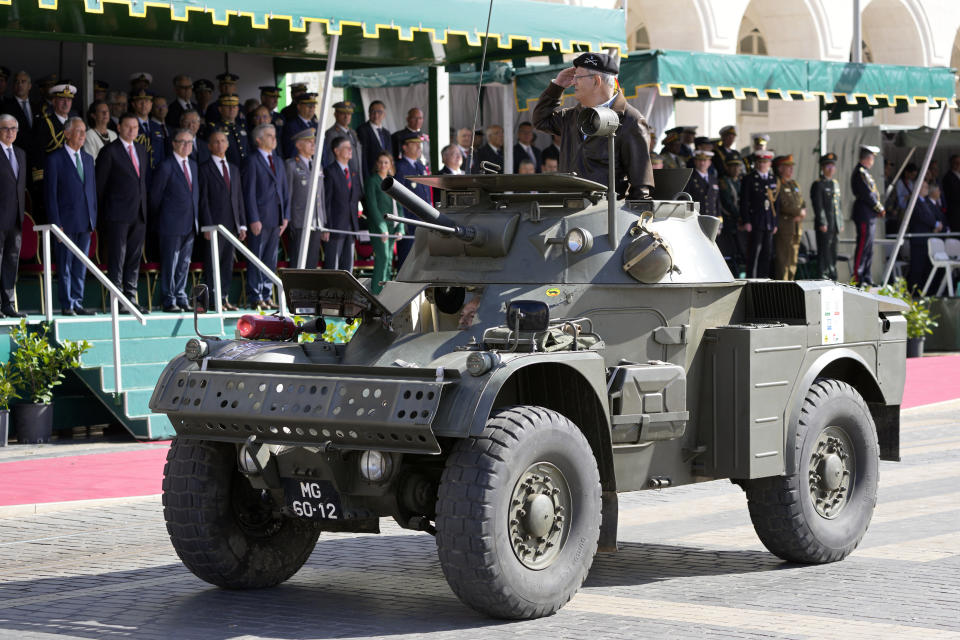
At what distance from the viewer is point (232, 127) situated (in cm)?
1980

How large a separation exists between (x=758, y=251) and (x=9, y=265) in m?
11.8

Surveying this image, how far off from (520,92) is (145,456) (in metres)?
10.4

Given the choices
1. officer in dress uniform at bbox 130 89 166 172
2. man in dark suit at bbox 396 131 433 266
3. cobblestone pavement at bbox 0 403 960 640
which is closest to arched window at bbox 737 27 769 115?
man in dark suit at bbox 396 131 433 266

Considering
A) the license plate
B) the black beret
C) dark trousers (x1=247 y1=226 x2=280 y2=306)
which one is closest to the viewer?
the license plate

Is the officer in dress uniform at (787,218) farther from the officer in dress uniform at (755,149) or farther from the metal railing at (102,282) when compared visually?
the metal railing at (102,282)

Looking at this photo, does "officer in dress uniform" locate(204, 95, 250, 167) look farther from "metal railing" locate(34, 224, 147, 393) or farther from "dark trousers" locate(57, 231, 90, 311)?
"metal railing" locate(34, 224, 147, 393)

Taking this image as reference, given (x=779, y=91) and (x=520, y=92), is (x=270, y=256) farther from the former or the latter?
(x=779, y=91)

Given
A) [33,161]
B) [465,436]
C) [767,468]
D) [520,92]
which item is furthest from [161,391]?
[520,92]

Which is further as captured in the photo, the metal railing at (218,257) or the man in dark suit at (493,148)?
the man in dark suit at (493,148)

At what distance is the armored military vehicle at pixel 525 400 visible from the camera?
26.3 feet

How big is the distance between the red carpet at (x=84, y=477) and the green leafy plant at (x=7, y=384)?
1092mm

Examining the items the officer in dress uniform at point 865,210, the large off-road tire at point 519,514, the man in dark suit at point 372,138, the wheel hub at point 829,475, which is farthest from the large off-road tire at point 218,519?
the officer in dress uniform at point 865,210

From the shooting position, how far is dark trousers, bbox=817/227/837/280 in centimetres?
2656

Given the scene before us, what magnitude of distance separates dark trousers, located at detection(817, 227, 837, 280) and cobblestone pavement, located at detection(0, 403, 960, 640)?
47.6 ft
